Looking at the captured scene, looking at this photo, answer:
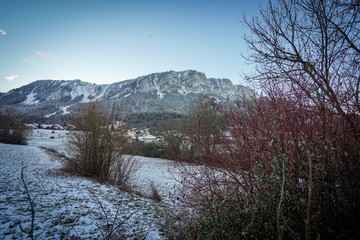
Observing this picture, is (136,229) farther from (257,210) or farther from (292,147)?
(292,147)

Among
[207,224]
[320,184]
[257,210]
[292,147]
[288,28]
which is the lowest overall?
[207,224]

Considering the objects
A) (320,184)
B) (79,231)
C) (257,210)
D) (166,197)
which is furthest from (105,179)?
(320,184)

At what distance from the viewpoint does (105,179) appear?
36.6 feet

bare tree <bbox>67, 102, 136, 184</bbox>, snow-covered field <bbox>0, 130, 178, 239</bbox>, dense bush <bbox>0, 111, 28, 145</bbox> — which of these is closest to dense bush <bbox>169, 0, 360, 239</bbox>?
snow-covered field <bbox>0, 130, 178, 239</bbox>

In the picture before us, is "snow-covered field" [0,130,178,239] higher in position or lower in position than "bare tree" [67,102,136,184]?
lower

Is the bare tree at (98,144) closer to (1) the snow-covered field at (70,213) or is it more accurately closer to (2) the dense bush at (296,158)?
(1) the snow-covered field at (70,213)

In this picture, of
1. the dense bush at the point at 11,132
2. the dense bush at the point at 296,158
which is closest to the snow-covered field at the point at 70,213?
the dense bush at the point at 296,158

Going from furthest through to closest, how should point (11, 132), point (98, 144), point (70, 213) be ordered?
1. point (11, 132)
2. point (98, 144)
3. point (70, 213)

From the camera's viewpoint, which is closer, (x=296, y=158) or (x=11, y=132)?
(x=296, y=158)

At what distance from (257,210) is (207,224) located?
89 cm

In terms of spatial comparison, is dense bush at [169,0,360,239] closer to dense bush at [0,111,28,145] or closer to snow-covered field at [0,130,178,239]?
snow-covered field at [0,130,178,239]

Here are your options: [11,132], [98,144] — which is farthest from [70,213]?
[11,132]

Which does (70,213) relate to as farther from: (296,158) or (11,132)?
(11,132)

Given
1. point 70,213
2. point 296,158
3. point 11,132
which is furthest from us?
point 11,132
